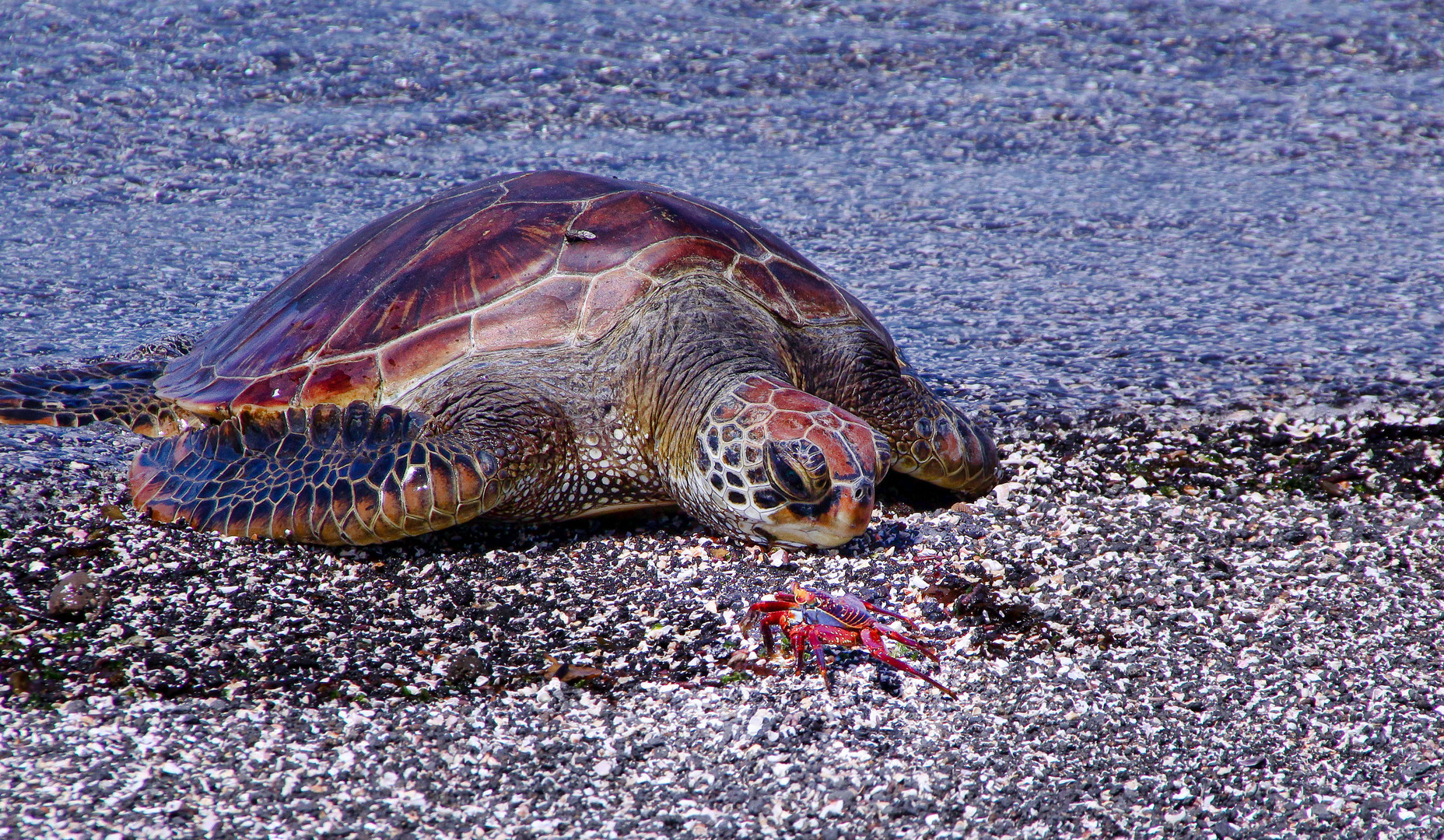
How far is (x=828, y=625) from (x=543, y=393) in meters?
0.93

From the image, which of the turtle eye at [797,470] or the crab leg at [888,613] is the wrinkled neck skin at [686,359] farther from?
the crab leg at [888,613]

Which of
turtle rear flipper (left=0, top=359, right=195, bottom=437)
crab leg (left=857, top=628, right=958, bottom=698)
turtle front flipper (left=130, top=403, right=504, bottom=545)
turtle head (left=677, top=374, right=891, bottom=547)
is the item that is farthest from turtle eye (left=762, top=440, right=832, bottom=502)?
turtle rear flipper (left=0, top=359, right=195, bottom=437)

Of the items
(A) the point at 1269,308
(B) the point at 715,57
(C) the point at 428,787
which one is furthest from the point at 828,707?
(B) the point at 715,57

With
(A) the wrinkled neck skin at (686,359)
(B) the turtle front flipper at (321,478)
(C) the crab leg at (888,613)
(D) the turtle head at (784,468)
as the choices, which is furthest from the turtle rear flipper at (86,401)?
(C) the crab leg at (888,613)

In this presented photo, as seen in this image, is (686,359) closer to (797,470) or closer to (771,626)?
(797,470)

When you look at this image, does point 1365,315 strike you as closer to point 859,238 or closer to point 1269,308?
point 1269,308

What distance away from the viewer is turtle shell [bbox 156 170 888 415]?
2.64m

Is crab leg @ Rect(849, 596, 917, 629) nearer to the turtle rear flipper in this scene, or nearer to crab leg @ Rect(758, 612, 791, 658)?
crab leg @ Rect(758, 612, 791, 658)

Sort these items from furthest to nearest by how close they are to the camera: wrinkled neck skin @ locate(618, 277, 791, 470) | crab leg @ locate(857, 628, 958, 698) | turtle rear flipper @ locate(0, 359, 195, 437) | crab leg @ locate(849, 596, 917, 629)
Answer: turtle rear flipper @ locate(0, 359, 195, 437), wrinkled neck skin @ locate(618, 277, 791, 470), crab leg @ locate(849, 596, 917, 629), crab leg @ locate(857, 628, 958, 698)

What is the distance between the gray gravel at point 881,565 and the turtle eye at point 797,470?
0.71 ft

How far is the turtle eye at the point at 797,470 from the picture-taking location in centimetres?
223

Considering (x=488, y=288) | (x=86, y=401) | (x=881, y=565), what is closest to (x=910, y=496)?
(x=881, y=565)

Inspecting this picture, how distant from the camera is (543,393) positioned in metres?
2.57

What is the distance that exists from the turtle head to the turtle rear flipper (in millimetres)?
1622
